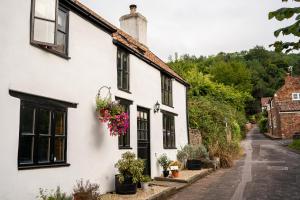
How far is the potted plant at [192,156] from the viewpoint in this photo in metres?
15.9

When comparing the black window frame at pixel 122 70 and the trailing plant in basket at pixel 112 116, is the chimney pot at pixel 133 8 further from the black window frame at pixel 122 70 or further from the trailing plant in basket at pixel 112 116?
the trailing plant in basket at pixel 112 116

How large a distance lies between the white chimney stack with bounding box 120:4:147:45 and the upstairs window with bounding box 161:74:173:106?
3.10 m

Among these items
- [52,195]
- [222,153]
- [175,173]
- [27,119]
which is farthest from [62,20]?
[222,153]

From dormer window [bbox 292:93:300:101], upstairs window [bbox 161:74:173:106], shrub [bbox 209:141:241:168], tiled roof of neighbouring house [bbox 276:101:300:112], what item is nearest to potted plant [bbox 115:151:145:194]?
upstairs window [bbox 161:74:173:106]

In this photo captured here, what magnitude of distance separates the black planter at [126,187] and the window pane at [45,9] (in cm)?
534

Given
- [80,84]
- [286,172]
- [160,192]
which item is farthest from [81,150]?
[286,172]

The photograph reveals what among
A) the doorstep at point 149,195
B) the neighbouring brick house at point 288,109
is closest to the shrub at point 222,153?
the doorstep at point 149,195

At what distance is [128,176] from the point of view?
9672 mm

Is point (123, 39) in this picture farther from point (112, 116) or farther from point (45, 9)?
point (45, 9)

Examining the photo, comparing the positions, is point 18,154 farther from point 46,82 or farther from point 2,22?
point 2,22

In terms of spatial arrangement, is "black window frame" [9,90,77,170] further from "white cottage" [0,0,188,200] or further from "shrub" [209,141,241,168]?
"shrub" [209,141,241,168]

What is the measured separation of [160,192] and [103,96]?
366 cm

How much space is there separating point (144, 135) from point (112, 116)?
13.8 feet

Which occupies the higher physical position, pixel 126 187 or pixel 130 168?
pixel 130 168
